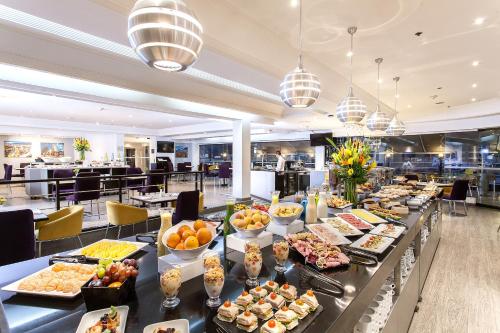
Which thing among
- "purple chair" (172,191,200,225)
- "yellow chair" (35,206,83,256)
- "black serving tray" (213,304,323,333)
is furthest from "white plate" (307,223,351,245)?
"yellow chair" (35,206,83,256)

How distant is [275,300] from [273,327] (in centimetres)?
15

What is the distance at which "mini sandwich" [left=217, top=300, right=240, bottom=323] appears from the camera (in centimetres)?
94

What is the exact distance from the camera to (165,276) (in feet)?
3.37

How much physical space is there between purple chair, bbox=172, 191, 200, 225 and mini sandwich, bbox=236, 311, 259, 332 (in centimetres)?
314

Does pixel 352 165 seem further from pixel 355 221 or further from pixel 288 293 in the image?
pixel 288 293

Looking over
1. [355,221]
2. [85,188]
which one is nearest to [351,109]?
[355,221]

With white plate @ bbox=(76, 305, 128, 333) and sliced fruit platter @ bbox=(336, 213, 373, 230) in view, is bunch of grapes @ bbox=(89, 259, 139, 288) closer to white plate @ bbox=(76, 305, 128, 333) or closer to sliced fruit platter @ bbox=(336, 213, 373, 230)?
white plate @ bbox=(76, 305, 128, 333)

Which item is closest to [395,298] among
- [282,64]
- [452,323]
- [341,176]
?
[452,323]

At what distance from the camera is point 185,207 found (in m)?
4.14

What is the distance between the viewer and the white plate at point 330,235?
1.78 meters

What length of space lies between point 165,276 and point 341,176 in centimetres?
254

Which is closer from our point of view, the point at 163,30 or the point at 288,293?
the point at 288,293

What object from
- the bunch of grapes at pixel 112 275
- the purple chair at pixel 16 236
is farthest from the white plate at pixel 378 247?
the purple chair at pixel 16 236

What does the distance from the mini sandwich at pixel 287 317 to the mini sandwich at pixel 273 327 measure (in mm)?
24
